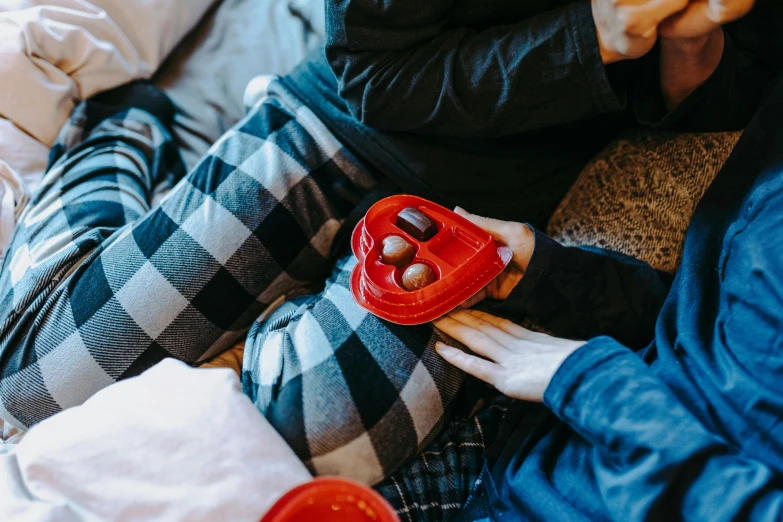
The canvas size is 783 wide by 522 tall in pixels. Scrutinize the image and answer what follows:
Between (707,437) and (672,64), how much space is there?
42cm

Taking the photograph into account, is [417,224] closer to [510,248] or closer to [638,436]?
[510,248]

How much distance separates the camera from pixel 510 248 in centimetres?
70

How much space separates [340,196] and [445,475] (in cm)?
37

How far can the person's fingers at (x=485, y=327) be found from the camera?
2.16ft

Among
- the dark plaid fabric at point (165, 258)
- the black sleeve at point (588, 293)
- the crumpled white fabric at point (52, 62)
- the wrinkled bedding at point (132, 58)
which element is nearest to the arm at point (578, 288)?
the black sleeve at point (588, 293)

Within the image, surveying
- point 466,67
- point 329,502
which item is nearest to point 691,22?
point 466,67

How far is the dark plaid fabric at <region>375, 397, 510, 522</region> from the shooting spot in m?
0.65

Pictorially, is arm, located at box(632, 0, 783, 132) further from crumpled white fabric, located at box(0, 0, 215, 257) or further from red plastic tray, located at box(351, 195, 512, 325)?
crumpled white fabric, located at box(0, 0, 215, 257)

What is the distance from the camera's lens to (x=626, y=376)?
554 millimetres

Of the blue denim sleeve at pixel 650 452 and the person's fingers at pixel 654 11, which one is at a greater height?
the person's fingers at pixel 654 11

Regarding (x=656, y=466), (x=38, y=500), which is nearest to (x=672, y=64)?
(x=656, y=466)

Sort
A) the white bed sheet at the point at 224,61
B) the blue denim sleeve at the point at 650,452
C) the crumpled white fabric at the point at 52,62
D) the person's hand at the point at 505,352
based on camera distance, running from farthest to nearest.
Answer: the white bed sheet at the point at 224,61 → the crumpled white fabric at the point at 52,62 → the person's hand at the point at 505,352 → the blue denim sleeve at the point at 650,452

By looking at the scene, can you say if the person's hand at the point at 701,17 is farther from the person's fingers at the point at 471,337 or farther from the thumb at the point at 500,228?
the person's fingers at the point at 471,337

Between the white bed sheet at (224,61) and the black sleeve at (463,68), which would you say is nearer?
the black sleeve at (463,68)
